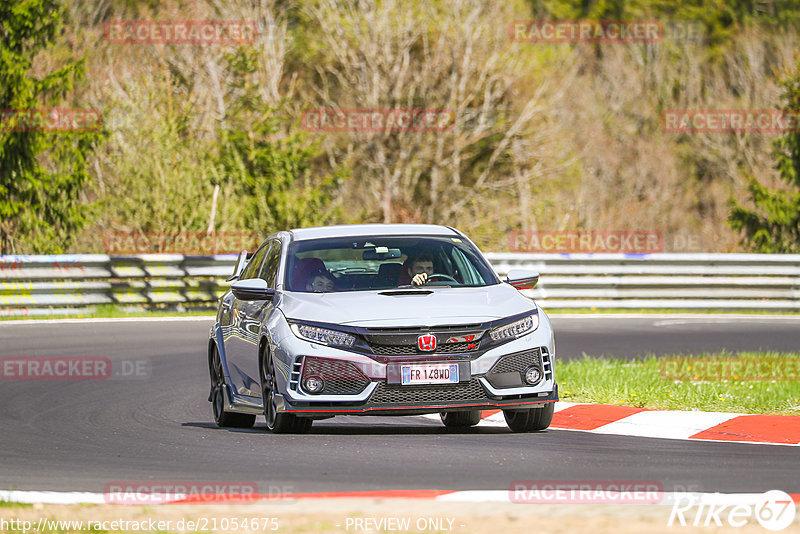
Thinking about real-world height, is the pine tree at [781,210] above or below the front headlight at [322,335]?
below

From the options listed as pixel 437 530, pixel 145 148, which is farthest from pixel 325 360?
pixel 145 148

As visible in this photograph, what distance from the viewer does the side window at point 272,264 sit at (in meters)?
11.0

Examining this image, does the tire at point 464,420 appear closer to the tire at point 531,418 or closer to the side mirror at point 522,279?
the tire at point 531,418

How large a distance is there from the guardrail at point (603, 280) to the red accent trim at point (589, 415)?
13.0 m

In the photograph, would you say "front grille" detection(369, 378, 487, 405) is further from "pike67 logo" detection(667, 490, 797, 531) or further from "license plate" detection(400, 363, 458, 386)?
"pike67 logo" detection(667, 490, 797, 531)

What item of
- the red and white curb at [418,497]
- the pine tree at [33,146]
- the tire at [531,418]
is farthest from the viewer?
the pine tree at [33,146]

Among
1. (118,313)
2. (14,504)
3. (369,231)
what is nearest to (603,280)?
(118,313)

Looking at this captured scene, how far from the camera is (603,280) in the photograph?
25.9m

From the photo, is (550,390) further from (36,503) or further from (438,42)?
(438,42)

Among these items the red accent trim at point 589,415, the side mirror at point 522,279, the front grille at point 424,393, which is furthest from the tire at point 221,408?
the red accent trim at point 589,415

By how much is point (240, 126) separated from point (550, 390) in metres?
25.6

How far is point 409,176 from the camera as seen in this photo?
4066cm

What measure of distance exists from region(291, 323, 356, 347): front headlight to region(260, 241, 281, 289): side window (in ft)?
3.58

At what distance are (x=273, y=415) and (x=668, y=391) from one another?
159 inches
